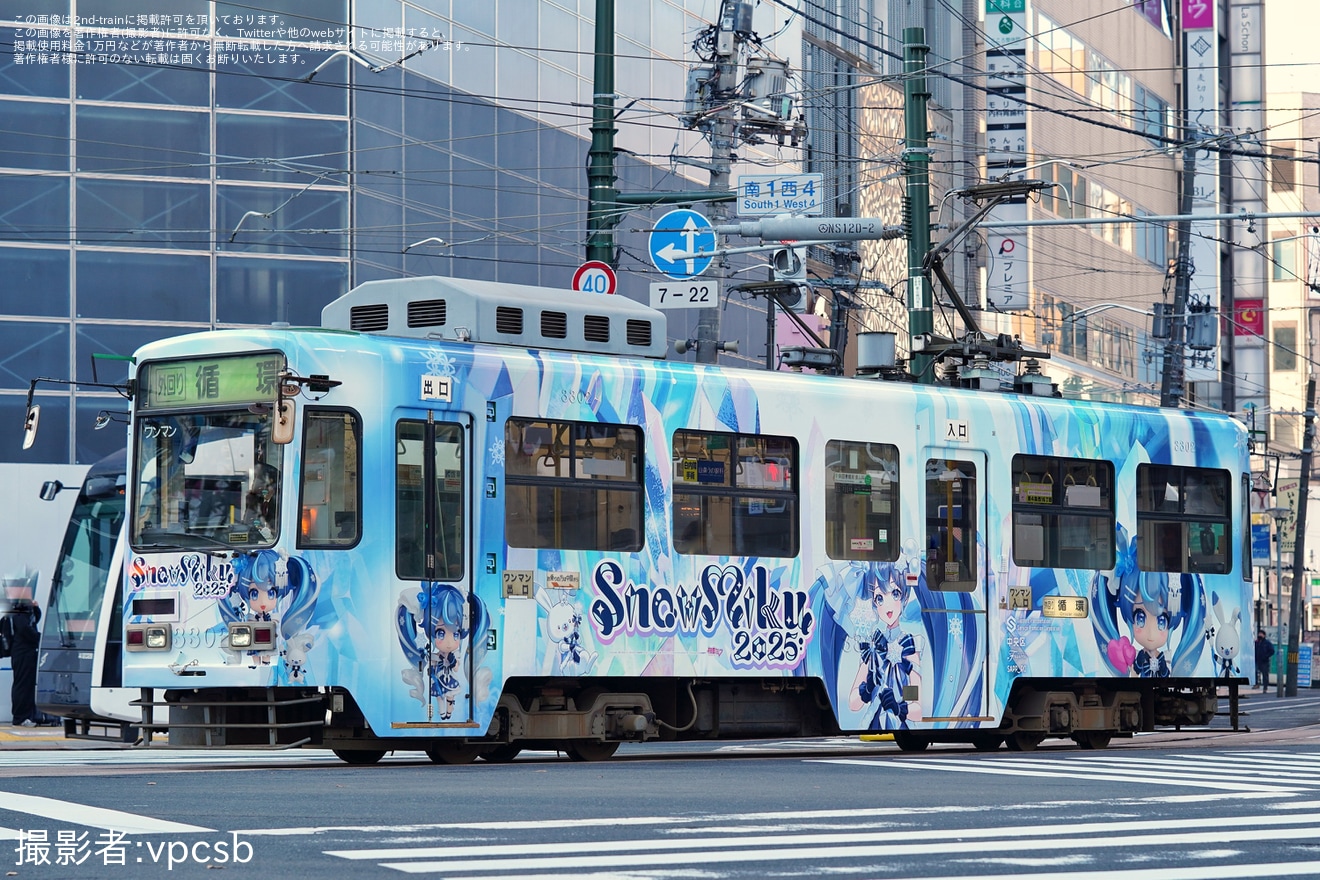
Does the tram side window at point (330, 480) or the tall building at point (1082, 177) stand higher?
the tall building at point (1082, 177)

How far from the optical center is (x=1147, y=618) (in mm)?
19578

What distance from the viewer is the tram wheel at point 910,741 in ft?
63.9

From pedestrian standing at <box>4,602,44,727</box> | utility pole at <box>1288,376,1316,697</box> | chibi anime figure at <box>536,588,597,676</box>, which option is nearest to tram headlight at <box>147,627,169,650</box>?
chibi anime figure at <box>536,588,597,676</box>

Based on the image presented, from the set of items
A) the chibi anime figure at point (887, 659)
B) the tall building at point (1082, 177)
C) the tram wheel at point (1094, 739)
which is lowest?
the tram wheel at point (1094, 739)

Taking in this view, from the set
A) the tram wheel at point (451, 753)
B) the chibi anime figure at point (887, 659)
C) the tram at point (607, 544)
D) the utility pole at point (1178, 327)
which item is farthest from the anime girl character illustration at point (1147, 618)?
the utility pole at point (1178, 327)

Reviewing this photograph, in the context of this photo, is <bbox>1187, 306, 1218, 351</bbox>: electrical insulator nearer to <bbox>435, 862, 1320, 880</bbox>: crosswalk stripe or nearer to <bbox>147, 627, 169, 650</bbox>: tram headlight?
<bbox>147, 627, 169, 650</bbox>: tram headlight

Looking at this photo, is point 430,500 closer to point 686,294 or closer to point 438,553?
point 438,553

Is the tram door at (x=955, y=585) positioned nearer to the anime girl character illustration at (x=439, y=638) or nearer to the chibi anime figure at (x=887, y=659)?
the chibi anime figure at (x=887, y=659)

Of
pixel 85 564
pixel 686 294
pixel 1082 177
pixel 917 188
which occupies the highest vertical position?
pixel 1082 177

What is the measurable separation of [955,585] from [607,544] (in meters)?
3.75

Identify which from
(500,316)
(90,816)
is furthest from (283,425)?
(90,816)

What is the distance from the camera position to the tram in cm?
1445

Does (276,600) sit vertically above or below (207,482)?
below

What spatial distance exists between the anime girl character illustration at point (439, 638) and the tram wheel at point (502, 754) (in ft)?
4.21
